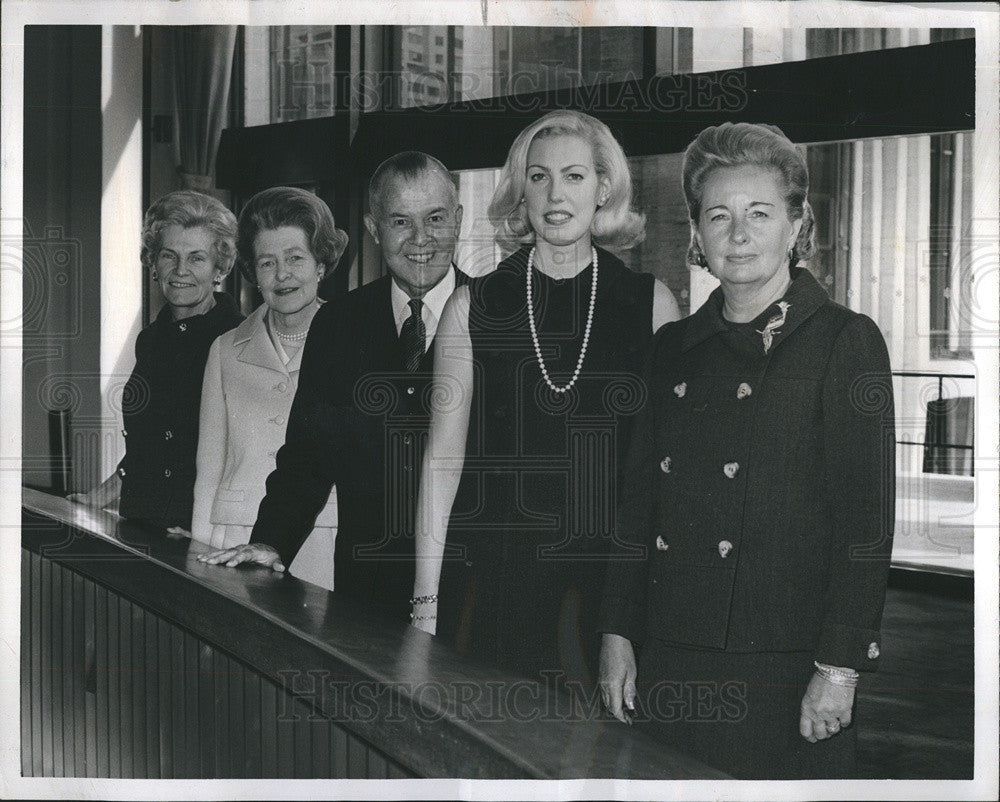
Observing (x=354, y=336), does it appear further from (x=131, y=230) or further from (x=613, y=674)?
(x=613, y=674)

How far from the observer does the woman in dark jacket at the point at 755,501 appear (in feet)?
6.89

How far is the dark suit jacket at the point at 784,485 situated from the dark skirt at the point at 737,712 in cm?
5

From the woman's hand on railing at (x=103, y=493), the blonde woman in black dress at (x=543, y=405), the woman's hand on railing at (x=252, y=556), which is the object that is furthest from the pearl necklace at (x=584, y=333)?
the woman's hand on railing at (x=103, y=493)

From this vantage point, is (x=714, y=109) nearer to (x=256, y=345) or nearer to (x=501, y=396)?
(x=501, y=396)

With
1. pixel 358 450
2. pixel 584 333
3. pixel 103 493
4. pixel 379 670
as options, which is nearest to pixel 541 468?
pixel 584 333

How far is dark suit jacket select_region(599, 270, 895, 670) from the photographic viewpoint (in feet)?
6.88

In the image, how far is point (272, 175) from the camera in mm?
2355

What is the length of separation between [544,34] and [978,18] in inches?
37.5

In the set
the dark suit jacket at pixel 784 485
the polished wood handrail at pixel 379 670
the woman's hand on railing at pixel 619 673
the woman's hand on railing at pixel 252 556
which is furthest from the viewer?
the woman's hand on railing at pixel 252 556

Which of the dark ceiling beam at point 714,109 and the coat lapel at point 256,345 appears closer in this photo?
the dark ceiling beam at point 714,109

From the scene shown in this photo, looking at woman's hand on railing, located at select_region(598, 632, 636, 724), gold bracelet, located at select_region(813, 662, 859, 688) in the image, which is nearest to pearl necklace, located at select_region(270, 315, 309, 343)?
woman's hand on railing, located at select_region(598, 632, 636, 724)

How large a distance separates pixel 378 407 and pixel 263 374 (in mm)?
287

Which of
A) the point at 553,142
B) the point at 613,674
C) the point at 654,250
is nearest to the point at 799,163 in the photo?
the point at 654,250

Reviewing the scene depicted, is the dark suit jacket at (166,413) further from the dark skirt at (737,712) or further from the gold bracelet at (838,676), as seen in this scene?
the gold bracelet at (838,676)
